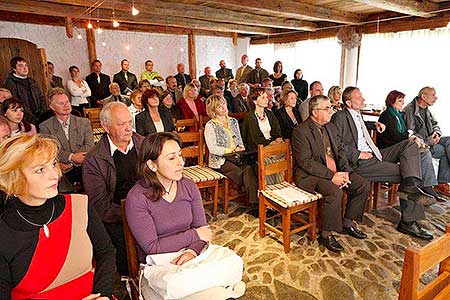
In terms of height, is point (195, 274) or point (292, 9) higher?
point (292, 9)

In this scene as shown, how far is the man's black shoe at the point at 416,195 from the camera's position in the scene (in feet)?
8.91

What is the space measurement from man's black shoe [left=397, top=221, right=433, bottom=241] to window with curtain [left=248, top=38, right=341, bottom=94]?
5419 millimetres

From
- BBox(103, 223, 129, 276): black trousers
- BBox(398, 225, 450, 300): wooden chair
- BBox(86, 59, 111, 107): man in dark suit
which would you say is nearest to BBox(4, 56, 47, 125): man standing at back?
BBox(86, 59, 111, 107): man in dark suit

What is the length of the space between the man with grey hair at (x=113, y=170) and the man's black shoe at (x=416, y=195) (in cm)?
235

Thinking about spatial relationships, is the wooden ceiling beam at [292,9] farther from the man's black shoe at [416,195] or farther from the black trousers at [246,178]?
the man's black shoe at [416,195]

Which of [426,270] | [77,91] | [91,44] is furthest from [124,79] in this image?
[426,270]

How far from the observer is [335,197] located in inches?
101

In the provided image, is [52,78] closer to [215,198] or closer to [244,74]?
[244,74]

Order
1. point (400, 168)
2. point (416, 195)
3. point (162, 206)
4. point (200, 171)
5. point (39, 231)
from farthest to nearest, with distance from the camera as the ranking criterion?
point (200, 171) < point (400, 168) < point (416, 195) < point (162, 206) < point (39, 231)

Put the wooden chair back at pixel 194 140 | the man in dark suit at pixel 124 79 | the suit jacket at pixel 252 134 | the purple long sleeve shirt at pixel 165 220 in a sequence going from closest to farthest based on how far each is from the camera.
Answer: the purple long sleeve shirt at pixel 165 220, the wooden chair back at pixel 194 140, the suit jacket at pixel 252 134, the man in dark suit at pixel 124 79

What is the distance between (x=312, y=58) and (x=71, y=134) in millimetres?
6754

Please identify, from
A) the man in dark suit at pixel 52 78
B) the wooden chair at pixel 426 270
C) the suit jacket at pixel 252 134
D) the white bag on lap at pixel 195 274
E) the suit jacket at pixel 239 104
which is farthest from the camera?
the man in dark suit at pixel 52 78

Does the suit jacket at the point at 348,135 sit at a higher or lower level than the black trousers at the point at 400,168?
higher

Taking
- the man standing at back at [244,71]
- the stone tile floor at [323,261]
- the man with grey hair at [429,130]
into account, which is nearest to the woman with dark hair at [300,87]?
the man standing at back at [244,71]
